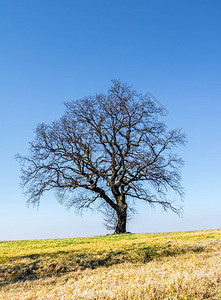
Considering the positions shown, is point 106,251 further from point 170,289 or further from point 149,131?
point 149,131

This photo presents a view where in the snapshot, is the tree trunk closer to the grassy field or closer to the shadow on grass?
the grassy field

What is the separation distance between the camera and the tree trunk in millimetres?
23409

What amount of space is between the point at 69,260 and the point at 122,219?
13.0 metres

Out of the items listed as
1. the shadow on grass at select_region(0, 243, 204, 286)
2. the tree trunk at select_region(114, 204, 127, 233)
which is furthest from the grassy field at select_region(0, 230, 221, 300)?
the tree trunk at select_region(114, 204, 127, 233)

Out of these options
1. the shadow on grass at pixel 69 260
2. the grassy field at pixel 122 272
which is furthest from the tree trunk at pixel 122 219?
the shadow on grass at pixel 69 260

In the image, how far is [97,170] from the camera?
2352cm

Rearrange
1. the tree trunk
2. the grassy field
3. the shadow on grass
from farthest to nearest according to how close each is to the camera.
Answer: the tree trunk → the shadow on grass → the grassy field

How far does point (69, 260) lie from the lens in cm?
1093

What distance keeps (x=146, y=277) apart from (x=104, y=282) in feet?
3.30

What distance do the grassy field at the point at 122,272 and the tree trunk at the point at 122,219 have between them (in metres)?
9.62

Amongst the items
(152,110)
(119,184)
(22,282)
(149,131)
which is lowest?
(22,282)

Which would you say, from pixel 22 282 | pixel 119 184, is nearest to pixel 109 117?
pixel 119 184

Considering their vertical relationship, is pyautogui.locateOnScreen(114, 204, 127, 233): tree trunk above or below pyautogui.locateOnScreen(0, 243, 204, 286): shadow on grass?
above

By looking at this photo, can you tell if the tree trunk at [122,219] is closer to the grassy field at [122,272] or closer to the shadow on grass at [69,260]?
the grassy field at [122,272]
